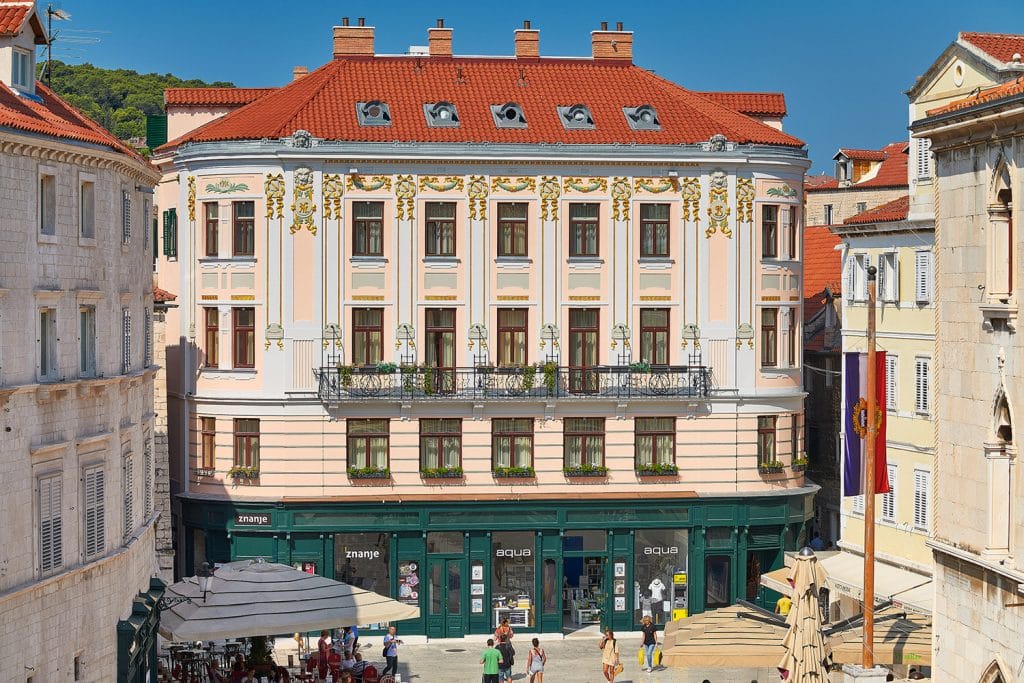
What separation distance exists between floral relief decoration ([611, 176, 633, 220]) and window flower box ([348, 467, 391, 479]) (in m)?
9.88

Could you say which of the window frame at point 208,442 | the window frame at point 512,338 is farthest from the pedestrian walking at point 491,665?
the window frame at point 208,442

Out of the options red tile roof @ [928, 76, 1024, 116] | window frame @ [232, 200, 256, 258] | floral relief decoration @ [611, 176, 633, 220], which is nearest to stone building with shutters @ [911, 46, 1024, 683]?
red tile roof @ [928, 76, 1024, 116]

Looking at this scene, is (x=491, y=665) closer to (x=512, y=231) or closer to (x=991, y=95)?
(x=512, y=231)

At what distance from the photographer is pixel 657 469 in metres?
58.5

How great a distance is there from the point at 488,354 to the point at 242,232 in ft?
25.6

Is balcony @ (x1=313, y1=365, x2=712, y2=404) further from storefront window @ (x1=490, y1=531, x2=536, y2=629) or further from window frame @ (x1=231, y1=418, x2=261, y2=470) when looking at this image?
storefront window @ (x1=490, y1=531, x2=536, y2=629)

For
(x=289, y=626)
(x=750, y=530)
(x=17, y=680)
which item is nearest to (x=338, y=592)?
(x=289, y=626)

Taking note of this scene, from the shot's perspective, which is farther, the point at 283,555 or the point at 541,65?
the point at 541,65

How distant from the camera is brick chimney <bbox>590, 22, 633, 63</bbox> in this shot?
64.0 m

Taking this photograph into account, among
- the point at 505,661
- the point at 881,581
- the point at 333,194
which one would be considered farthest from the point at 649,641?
the point at 333,194

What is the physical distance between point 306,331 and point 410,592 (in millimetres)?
7910

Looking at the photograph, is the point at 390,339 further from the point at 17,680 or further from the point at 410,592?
the point at 17,680

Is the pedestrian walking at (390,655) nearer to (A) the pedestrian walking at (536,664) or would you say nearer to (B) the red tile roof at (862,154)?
(A) the pedestrian walking at (536,664)

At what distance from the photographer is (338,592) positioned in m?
44.3
